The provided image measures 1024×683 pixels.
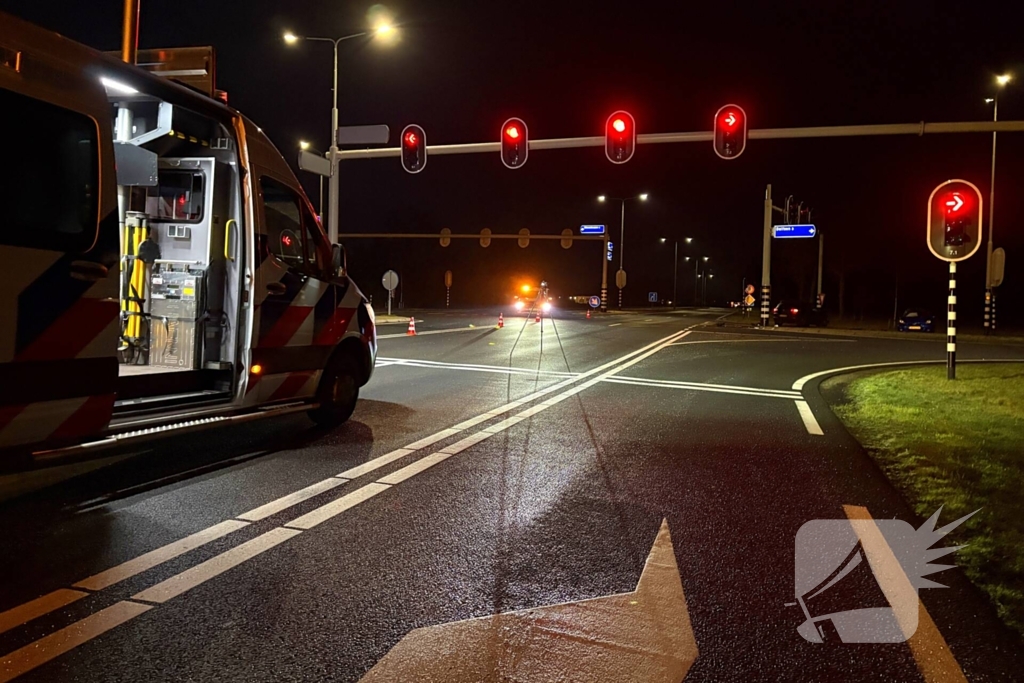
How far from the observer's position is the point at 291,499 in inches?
214

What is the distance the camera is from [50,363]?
483cm

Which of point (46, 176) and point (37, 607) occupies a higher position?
point (46, 176)

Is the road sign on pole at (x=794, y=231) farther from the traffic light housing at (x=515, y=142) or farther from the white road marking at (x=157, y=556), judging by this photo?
the white road marking at (x=157, y=556)

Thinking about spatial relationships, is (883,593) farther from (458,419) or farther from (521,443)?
(458,419)

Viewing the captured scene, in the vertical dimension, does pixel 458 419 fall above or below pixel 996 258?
below

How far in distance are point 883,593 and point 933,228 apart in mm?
10886

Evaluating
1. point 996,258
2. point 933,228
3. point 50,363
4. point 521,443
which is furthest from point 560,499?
point 996,258

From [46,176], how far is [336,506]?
2.67 meters

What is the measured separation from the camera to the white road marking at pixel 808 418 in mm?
8742

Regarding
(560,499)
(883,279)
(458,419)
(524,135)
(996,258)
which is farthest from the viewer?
(883,279)

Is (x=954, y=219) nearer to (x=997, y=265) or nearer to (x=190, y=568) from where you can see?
(x=190, y=568)

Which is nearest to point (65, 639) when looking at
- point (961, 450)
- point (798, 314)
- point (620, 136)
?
point (961, 450)

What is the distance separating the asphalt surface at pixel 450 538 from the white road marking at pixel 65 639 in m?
0.05

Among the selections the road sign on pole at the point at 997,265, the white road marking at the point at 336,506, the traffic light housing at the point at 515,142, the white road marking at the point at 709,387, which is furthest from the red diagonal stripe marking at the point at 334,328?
the road sign on pole at the point at 997,265
